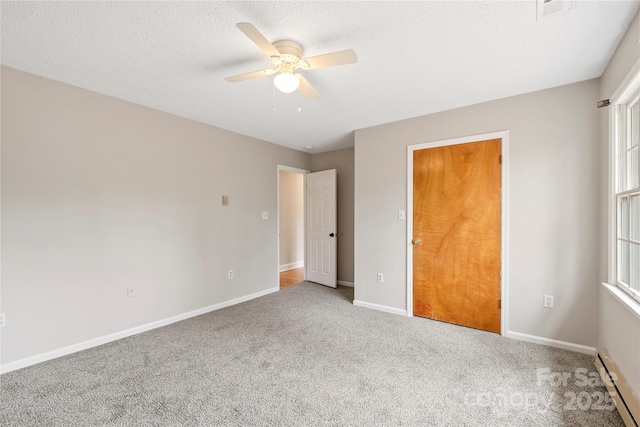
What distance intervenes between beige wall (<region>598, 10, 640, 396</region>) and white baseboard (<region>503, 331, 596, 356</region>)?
5.1 inches

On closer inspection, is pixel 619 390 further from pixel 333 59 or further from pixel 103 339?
pixel 103 339

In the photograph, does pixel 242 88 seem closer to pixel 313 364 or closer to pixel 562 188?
pixel 313 364

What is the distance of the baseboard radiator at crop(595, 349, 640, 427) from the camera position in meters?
1.53

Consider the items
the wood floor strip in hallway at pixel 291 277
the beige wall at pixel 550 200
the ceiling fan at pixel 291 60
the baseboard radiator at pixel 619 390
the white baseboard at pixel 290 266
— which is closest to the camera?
the baseboard radiator at pixel 619 390

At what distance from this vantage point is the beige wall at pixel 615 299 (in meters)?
1.61

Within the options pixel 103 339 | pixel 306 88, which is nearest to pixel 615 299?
pixel 306 88

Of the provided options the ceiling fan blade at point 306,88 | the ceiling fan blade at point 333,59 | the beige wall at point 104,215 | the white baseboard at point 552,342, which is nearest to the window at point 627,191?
the white baseboard at point 552,342

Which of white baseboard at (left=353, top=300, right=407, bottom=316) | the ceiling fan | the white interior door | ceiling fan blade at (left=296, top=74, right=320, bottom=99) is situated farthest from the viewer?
the white interior door

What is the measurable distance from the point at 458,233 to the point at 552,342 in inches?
48.5

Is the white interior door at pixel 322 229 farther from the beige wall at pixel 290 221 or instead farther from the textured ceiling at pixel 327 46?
the textured ceiling at pixel 327 46

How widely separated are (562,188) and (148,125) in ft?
13.4

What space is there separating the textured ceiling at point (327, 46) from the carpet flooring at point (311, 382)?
2.35m

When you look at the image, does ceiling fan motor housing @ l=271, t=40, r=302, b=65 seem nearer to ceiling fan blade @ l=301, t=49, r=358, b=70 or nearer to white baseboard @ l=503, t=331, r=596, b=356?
ceiling fan blade @ l=301, t=49, r=358, b=70

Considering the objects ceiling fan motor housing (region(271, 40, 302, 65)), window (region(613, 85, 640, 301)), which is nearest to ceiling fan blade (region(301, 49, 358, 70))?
ceiling fan motor housing (region(271, 40, 302, 65))
